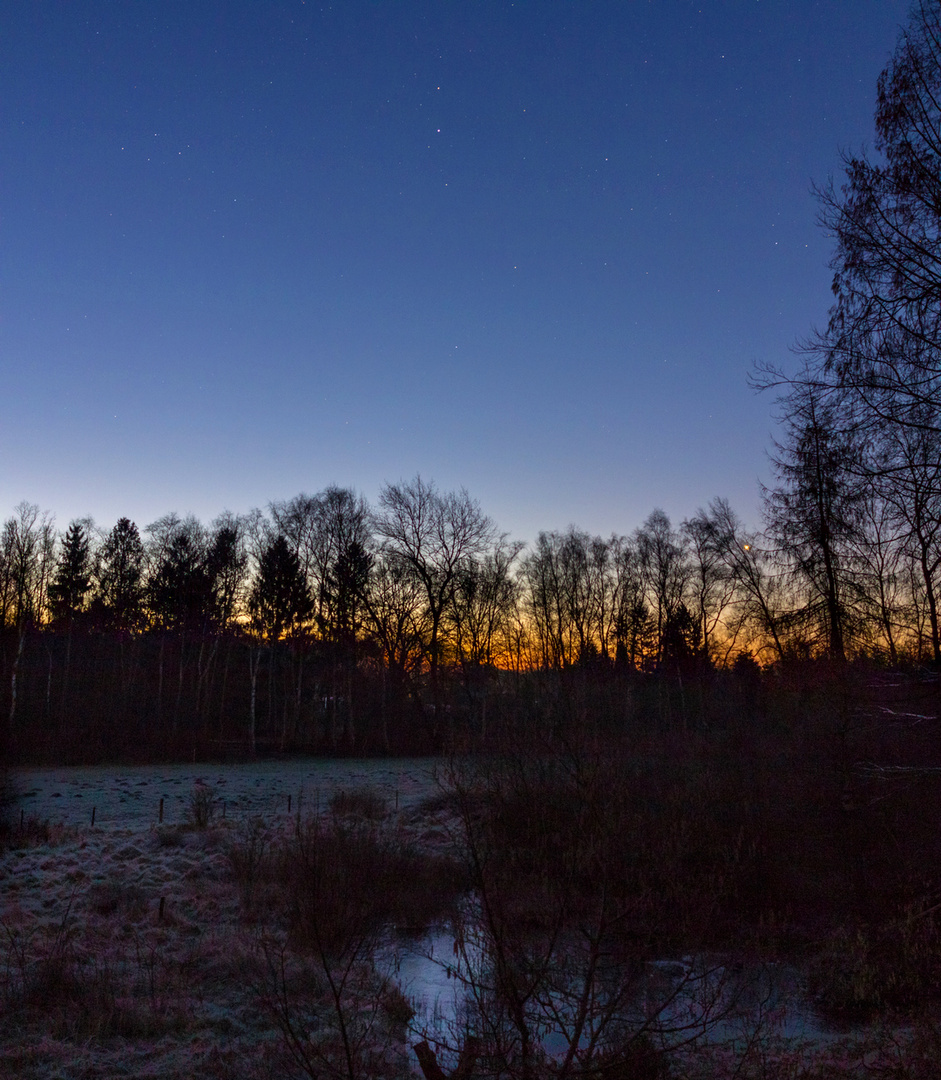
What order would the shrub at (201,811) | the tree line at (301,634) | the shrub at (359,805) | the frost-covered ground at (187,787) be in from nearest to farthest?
the shrub at (201,811)
the shrub at (359,805)
the frost-covered ground at (187,787)
the tree line at (301,634)

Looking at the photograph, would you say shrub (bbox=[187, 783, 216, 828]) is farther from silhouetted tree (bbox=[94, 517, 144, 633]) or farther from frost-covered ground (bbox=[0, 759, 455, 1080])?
silhouetted tree (bbox=[94, 517, 144, 633])

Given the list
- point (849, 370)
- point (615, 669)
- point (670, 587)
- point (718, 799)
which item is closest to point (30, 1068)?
point (849, 370)

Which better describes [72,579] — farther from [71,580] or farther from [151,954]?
[151,954]

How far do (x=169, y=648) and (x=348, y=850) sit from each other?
3098 cm

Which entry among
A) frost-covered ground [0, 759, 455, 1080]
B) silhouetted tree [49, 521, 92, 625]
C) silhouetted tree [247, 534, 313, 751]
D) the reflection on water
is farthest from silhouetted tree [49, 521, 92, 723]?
the reflection on water

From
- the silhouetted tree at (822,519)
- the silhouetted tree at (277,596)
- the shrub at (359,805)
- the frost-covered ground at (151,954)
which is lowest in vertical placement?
the frost-covered ground at (151,954)

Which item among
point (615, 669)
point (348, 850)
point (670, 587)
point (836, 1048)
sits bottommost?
point (836, 1048)

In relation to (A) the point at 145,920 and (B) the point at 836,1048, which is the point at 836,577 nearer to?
(B) the point at 836,1048

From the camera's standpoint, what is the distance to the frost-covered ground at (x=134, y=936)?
8.95 meters

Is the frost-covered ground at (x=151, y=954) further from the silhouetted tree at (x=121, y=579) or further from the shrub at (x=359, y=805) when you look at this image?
the silhouetted tree at (x=121, y=579)

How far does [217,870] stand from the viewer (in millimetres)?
16734

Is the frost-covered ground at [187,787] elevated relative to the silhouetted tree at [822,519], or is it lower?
lower

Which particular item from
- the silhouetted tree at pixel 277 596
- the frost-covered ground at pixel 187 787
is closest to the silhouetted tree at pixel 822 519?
the frost-covered ground at pixel 187 787

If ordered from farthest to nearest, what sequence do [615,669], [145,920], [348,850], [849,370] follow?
1. [615,669]
2. [348,850]
3. [145,920]
4. [849,370]
